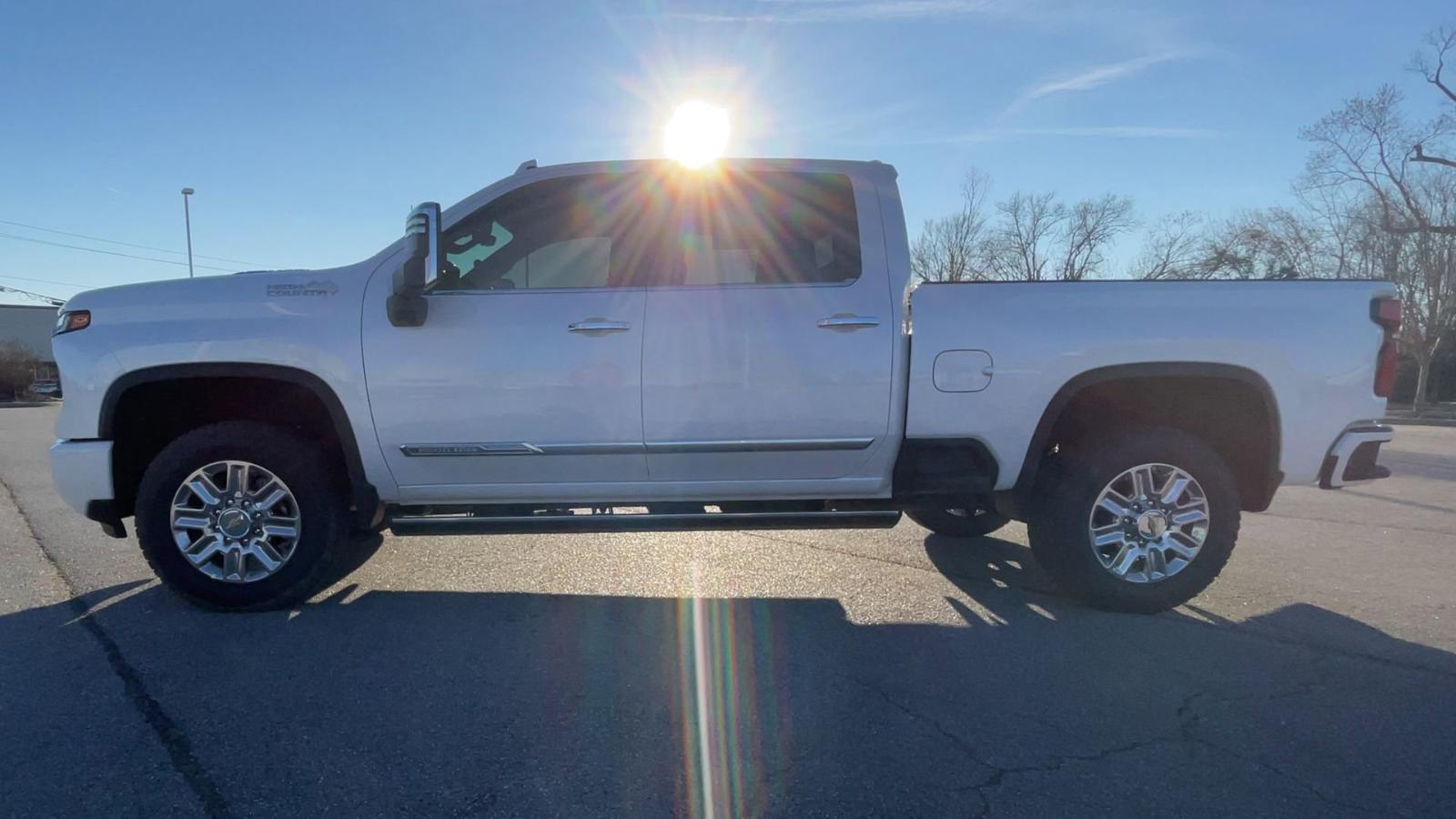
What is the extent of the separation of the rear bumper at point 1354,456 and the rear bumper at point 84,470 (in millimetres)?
5736

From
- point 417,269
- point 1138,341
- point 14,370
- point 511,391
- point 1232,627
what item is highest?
point 417,269

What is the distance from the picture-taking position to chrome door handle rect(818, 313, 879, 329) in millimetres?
4004

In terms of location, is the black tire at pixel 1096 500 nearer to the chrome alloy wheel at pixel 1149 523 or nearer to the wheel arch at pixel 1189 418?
the chrome alloy wheel at pixel 1149 523

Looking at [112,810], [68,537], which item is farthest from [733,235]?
[68,537]

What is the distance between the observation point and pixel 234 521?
4.02m

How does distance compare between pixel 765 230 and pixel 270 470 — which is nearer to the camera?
pixel 270 470

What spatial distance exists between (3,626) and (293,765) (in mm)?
2303

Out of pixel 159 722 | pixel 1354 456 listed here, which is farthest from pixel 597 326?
pixel 1354 456

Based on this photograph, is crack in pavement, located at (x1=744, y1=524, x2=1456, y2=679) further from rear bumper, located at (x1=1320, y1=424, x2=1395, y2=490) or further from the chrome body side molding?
the chrome body side molding

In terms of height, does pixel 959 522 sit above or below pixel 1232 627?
above

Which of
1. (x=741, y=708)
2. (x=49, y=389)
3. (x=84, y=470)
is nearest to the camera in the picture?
(x=741, y=708)

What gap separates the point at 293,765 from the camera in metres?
2.65

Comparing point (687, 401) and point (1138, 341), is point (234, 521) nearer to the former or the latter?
point (687, 401)

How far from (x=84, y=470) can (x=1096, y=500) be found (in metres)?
4.72
